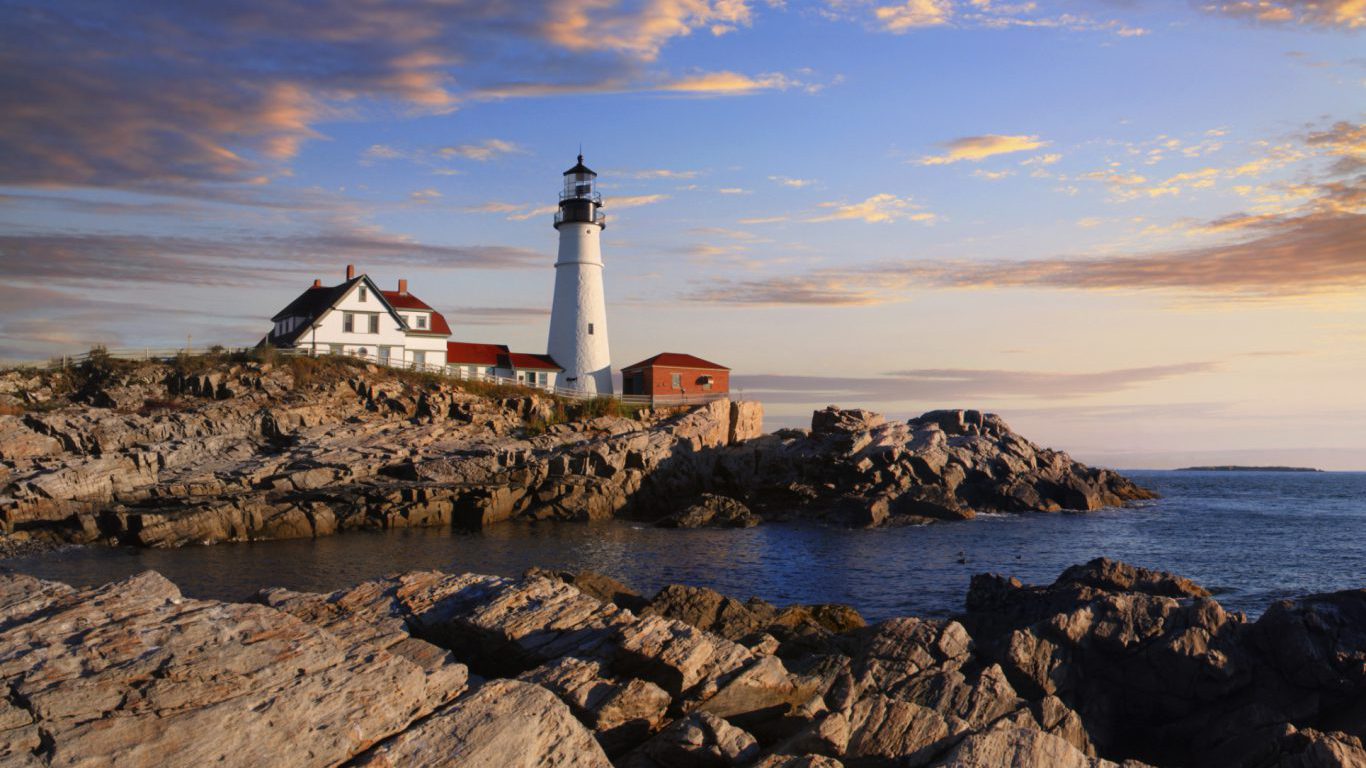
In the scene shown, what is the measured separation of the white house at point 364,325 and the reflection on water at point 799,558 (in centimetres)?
2281

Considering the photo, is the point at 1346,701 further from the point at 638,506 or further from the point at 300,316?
the point at 300,316

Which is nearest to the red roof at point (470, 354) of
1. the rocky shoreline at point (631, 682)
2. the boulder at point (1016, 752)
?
the rocky shoreline at point (631, 682)

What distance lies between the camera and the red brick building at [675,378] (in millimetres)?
64312

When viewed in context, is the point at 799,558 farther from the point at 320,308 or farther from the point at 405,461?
the point at 320,308

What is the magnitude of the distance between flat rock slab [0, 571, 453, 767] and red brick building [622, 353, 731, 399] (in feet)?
173

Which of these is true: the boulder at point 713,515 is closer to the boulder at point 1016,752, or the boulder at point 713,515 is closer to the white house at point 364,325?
the white house at point 364,325

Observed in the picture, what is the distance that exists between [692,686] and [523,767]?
129 inches

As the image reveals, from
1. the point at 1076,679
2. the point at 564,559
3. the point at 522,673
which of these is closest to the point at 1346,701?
the point at 1076,679

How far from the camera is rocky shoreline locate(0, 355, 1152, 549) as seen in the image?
37812 mm

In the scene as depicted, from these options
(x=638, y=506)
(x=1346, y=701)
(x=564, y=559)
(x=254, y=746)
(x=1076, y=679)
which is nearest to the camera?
(x=254, y=746)

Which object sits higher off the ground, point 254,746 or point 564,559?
point 254,746

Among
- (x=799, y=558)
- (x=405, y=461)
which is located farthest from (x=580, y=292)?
(x=799, y=558)

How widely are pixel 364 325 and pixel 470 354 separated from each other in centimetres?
764

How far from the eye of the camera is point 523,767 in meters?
9.64
